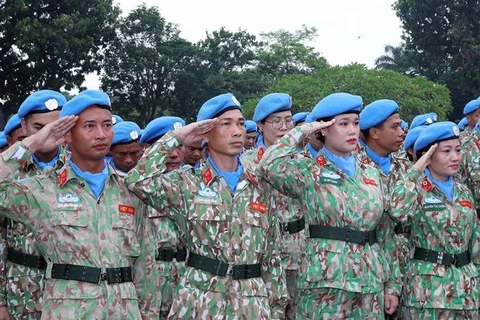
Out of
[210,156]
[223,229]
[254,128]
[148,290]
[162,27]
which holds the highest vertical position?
[162,27]

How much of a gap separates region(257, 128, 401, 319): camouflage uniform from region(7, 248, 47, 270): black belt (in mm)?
1667

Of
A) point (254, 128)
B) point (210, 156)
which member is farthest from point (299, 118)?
point (210, 156)

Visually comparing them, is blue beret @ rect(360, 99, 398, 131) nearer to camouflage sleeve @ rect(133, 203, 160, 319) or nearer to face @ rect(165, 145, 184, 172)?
face @ rect(165, 145, 184, 172)

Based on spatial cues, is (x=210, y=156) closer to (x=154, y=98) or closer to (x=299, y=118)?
(x=299, y=118)

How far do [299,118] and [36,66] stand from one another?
2141 cm

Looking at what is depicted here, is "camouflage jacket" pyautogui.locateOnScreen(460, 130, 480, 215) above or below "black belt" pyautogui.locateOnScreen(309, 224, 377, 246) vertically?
above

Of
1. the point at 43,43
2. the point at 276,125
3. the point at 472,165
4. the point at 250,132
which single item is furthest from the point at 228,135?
the point at 43,43

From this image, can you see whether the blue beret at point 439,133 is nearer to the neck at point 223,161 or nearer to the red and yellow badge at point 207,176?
the neck at point 223,161

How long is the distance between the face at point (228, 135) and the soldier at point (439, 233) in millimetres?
1338

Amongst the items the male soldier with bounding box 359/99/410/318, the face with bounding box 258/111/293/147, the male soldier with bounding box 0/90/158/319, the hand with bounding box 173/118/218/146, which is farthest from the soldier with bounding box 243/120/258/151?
the male soldier with bounding box 0/90/158/319

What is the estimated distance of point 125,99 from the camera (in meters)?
41.4

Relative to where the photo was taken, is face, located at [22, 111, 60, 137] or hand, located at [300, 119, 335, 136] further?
face, located at [22, 111, 60, 137]

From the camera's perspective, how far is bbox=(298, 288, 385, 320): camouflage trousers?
16.1 ft

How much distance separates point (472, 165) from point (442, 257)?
80.8 inches
